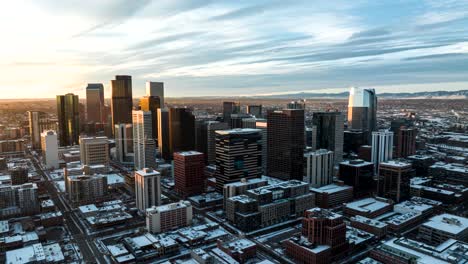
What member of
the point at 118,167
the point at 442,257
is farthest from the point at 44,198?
the point at 442,257

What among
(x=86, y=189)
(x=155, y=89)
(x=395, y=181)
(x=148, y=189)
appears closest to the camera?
(x=148, y=189)

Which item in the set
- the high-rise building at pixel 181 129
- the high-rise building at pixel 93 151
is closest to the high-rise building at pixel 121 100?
the high-rise building at pixel 93 151

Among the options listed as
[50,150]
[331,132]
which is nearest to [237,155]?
[331,132]

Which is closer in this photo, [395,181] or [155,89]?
[395,181]

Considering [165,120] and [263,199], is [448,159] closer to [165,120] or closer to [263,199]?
[263,199]

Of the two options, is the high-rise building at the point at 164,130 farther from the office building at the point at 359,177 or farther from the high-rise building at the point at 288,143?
the office building at the point at 359,177

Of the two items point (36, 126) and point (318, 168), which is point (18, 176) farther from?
point (318, 168)

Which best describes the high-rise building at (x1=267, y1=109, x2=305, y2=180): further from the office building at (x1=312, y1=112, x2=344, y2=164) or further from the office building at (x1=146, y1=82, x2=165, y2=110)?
the office building at (x1=146, y1=82, x2=165, y2=110)

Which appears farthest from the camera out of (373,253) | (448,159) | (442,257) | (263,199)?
(448,159)
